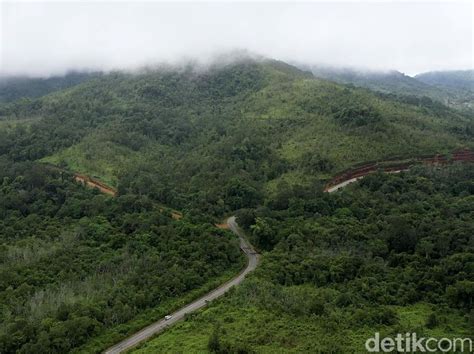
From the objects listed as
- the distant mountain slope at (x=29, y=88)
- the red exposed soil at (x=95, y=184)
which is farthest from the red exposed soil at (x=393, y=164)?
the distant mountain slope at (x=29, y=88)

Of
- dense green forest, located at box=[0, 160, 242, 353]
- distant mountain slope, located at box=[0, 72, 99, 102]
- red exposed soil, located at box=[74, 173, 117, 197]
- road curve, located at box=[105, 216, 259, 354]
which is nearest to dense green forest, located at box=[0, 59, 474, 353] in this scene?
dense green forest, located at box=[0, 160, 242, 353]

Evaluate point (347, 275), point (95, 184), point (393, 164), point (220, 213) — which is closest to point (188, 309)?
point (347, 275)

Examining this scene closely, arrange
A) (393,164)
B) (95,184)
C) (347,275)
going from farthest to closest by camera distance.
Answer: (95,184), (393,164), (347,275)

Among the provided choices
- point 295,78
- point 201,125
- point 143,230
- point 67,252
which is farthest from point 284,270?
point 295,78

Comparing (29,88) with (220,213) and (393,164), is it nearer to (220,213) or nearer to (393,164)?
(220,213)

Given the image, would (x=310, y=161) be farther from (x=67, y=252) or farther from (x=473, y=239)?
(x=67, y=252)

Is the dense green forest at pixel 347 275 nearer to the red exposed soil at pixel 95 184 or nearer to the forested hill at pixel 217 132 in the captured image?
the forested hill at pixel 217 132

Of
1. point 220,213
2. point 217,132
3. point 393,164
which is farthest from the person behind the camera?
point 217,132
